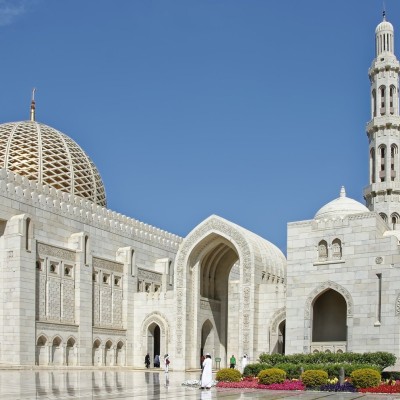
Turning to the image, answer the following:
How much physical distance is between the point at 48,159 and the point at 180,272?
928cm

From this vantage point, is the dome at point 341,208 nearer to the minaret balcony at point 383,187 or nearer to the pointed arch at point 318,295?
the pointed arch at point 318,295

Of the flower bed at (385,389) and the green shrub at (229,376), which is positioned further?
the green shrub at (229,376)

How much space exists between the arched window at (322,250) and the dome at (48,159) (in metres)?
13.9

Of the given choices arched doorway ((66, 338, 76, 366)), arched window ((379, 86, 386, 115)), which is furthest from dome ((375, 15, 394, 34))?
arched doorway ((66, 338, 76, 366))

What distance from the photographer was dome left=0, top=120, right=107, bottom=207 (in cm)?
3622

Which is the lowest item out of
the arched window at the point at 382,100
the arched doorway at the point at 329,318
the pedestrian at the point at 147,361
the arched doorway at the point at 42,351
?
the pedestrian at the point at 147,361

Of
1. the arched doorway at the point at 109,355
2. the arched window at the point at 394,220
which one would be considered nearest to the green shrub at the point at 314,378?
the arched doorway at the point at 109,355

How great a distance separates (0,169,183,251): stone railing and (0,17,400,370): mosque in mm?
81

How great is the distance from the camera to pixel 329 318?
29891mm

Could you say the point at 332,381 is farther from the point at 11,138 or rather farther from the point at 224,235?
the point at 11,138

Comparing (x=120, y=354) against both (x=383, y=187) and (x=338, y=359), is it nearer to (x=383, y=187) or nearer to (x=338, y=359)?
(x=338, y=359)

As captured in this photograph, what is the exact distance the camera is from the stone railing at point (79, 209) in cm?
3002

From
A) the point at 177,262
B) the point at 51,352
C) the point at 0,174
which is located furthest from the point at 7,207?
the point at 177,262

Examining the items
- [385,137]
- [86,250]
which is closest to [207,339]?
[86,250]
